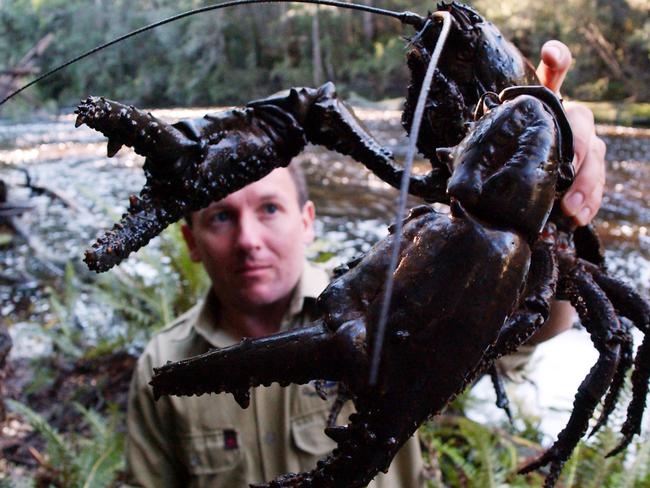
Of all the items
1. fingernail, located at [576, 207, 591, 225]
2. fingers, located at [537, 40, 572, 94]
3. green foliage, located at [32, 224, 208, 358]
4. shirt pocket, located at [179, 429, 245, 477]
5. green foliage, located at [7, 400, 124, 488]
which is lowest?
green foliage, located at [7, 400, 124, 488]

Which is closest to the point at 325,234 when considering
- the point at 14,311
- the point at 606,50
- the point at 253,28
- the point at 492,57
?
the point at 14,311

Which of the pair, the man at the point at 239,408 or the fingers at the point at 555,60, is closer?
the fingers at the point at 555,60

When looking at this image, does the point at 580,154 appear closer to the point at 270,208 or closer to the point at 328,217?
the point at 270,208

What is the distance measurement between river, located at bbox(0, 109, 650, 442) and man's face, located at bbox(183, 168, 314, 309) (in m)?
0.44

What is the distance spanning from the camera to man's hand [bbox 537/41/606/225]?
5.38 ft

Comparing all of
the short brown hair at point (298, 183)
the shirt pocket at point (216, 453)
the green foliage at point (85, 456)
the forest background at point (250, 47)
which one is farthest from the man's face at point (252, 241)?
the forest background at point (250, 47)

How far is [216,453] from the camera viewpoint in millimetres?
2352

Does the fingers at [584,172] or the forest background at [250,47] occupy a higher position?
the forest background at [250,47]

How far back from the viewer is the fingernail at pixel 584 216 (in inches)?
64.9

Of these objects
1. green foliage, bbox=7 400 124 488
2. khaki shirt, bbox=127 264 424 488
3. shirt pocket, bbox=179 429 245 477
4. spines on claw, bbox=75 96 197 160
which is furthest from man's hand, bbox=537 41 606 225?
green foliage, bbox=7 400 124 488

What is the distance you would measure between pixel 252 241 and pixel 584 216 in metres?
1.27

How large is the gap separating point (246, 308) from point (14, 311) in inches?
198

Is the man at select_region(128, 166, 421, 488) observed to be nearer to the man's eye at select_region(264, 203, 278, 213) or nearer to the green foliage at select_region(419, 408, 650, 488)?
the man's eye at select_region(264, 203, 278, 213)

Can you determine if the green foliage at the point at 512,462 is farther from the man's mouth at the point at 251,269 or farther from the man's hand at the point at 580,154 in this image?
the man's hand at the point at 580,154
